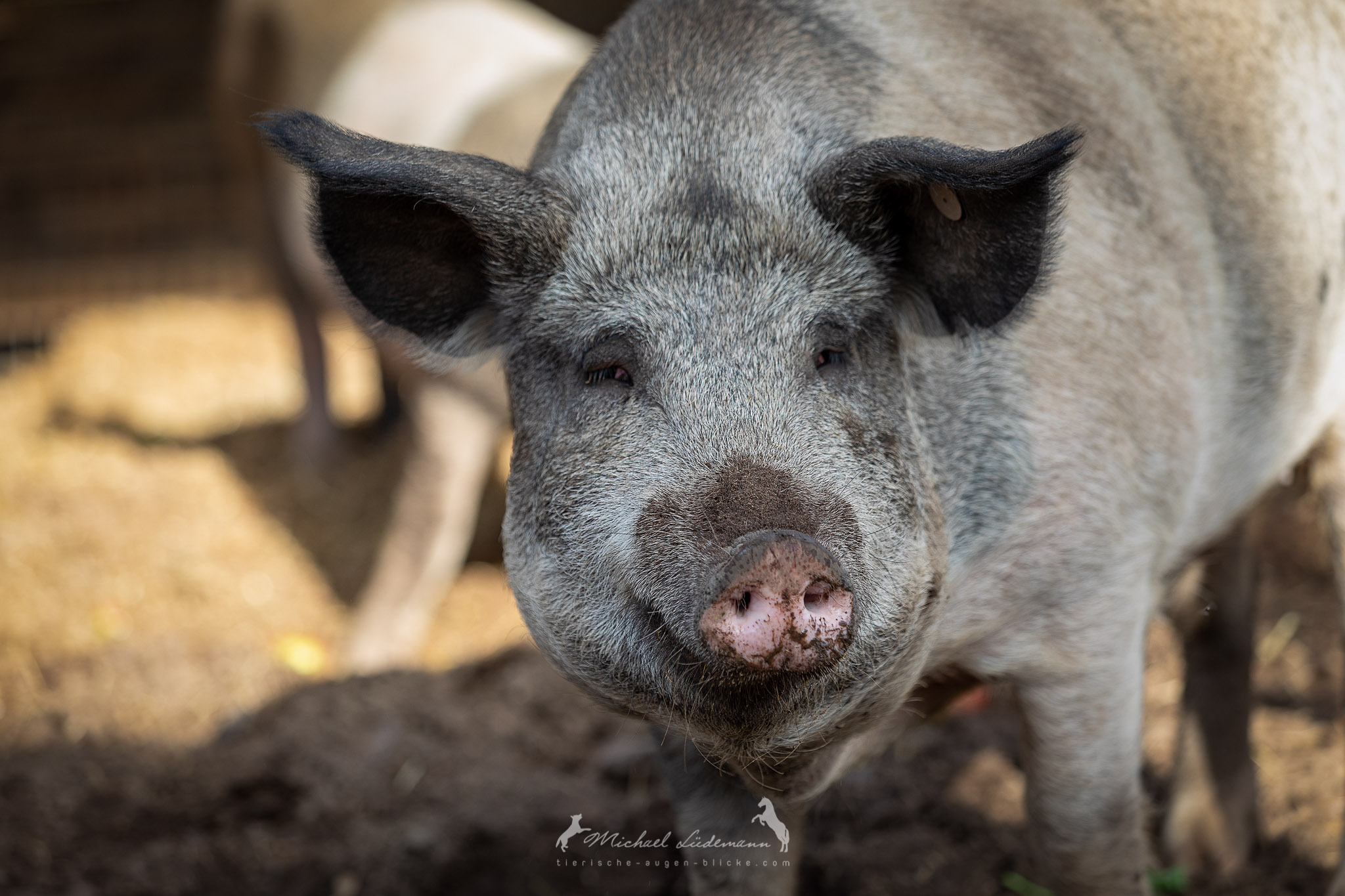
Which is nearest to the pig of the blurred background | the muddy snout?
the muddy snout

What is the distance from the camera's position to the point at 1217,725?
3.30 m

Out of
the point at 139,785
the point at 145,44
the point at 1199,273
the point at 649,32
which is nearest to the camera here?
the point at 649,32

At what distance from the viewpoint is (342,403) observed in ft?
25.8

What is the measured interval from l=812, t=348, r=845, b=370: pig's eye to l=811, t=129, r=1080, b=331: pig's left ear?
0.18 metres

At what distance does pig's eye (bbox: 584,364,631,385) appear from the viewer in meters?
1.97

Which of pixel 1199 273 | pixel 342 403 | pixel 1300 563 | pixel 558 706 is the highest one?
pixel 1199 273

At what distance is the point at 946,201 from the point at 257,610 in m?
4.38

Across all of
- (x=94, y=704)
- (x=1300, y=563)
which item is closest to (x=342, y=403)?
(x=94, y=704)

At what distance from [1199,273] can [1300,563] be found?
7.75ft

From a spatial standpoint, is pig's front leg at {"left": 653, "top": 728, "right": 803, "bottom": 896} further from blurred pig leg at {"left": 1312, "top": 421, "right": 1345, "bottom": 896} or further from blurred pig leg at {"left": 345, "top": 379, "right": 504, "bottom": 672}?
blurred pig leg at {"left": 345, "top": 379, "right": 504, "bottom": 672}

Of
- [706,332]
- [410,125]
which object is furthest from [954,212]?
[410,125]

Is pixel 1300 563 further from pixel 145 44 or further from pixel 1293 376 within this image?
pixel 145 44

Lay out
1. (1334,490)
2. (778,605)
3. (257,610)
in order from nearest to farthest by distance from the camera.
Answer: (778,605) < (1334,490) < (257,610)

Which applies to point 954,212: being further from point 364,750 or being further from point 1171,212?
point 364,750
